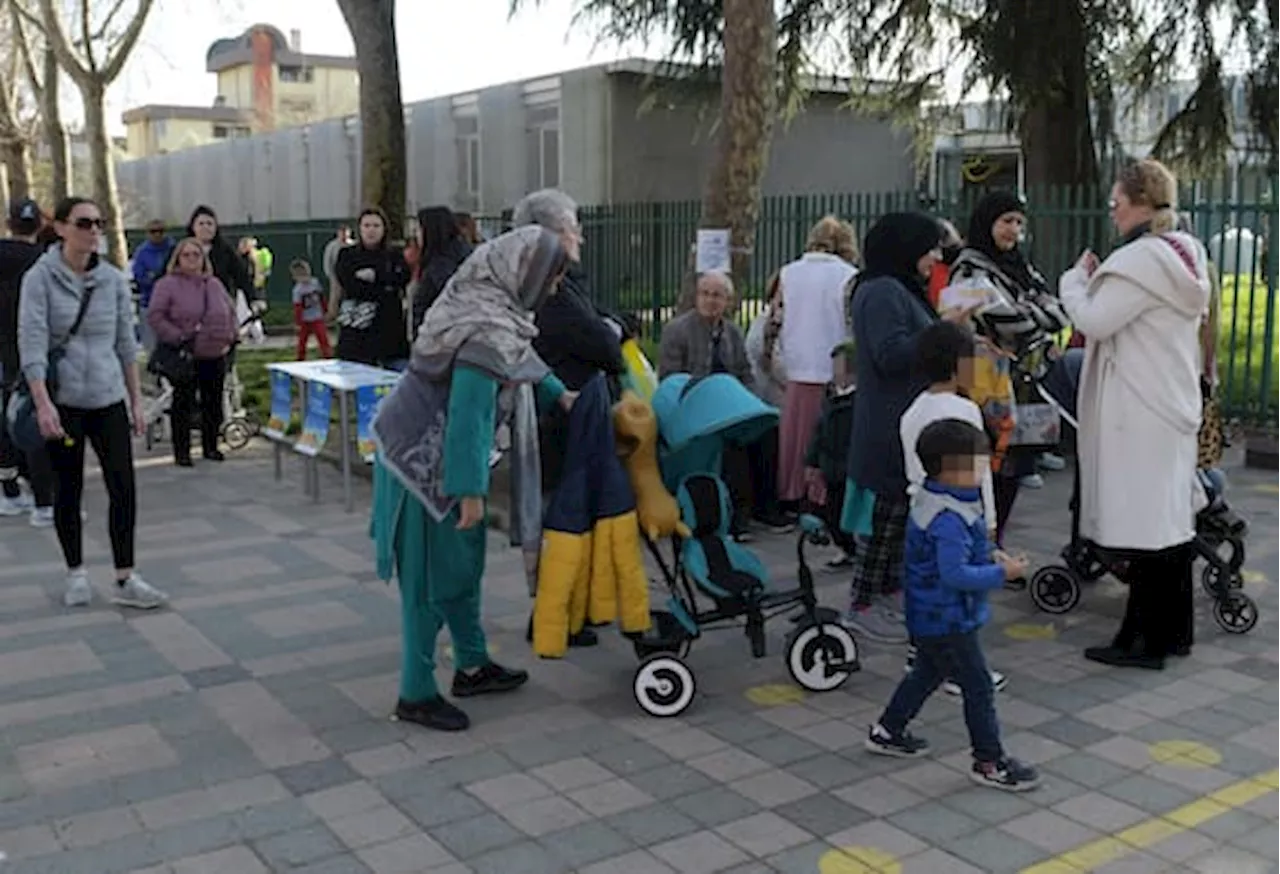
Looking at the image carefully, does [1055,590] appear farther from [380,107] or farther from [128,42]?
[128,42]

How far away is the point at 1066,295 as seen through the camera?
17.7 ft

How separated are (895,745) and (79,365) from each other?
3.86 meters

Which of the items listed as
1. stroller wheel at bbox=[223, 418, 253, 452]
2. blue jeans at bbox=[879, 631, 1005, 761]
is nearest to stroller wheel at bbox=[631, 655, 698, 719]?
blue jeans at bbox=[879, 631, 1005, 761]

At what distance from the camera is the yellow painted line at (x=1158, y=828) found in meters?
3.78

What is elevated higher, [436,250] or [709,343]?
[436,250]

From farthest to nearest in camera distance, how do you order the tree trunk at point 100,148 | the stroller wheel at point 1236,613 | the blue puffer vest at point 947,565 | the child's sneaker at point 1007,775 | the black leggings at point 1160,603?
1. the tree trunk at point 100,148
2. the stroller wheel at point 1236,613
3. the black leggings at point 1160,603
4. the child's sneaker at point 1007,775
5. the blue puffer vest at point 947,565

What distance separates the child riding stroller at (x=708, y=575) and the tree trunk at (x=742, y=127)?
5.06 meters

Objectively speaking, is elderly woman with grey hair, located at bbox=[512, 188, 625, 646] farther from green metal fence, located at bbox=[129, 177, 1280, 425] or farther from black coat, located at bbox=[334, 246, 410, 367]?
green metal fence, located at bbox=[129, 177, 1280, 425]

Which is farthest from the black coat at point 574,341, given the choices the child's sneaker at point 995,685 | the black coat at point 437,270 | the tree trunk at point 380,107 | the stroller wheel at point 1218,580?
the tree trunk at point 380,107

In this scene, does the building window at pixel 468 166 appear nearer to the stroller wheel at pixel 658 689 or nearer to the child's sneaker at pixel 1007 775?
the stroller wheel at pixel 658 689

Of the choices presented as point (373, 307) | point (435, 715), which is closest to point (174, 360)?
point (373, 307)

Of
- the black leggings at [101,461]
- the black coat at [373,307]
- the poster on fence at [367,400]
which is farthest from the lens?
the black coat at [373,307]

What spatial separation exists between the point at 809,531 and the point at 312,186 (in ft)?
123

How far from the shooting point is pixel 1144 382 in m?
5.21
